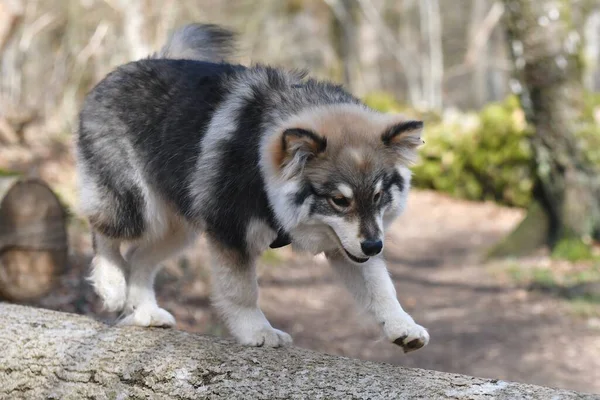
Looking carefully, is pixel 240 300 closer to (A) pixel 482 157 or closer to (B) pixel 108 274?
(B) pixel 108 274

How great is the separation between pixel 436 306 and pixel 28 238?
4756mm

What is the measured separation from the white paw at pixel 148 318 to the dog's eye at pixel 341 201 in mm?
1467

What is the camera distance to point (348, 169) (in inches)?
143

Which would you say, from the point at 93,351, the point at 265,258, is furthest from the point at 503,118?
the point at 93,351

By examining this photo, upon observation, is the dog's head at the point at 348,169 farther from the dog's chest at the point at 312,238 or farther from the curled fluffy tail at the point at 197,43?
the curled fluffy tail at the point at 197,43

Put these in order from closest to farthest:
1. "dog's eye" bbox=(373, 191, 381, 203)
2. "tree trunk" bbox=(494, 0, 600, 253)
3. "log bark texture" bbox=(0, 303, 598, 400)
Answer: "log bark texture" bbox=(0, 303, 598, 400) → "dog's eye" bbox=(373, 191, 381, 203) → "tree trunk" bbox=(494, 0, 600, 253)

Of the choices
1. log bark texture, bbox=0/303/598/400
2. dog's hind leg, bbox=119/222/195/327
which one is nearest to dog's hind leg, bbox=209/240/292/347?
log bark texture, bbox=0/303/598/400

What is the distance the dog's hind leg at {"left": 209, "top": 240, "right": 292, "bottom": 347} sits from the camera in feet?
13.0

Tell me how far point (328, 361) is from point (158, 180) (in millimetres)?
1722

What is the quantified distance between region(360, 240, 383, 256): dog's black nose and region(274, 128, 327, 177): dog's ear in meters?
0.52

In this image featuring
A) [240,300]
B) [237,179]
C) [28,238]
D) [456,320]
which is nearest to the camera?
[237,179]

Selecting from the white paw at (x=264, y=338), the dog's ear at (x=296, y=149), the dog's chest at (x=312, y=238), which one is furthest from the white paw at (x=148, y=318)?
the dog's ear at (x=296, y=149)

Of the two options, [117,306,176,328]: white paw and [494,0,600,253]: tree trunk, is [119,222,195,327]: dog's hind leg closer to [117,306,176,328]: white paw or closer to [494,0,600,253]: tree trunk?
[117,306,176,328]: white paw

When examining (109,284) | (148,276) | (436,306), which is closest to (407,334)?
(148,276)
